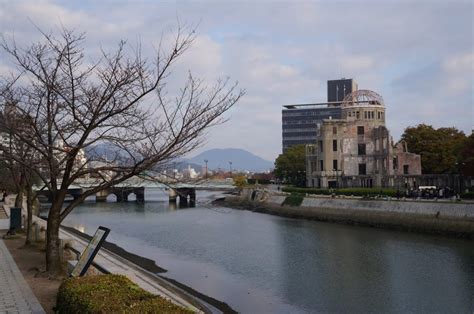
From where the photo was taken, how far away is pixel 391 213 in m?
45.6

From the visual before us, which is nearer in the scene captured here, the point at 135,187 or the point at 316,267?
the point at 135,187

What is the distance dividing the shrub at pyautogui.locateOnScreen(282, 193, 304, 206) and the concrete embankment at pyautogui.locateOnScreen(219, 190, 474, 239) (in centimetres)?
65

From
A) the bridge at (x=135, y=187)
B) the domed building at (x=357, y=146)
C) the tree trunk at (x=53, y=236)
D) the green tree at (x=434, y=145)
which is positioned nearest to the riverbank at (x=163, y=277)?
the bridge at (x=135, y=187)

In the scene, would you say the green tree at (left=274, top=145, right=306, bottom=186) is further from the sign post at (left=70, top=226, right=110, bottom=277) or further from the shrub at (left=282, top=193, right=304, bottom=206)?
the sign post at (left=70, top=226, right=110, bottom=277)

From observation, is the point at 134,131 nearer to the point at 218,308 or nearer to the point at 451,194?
the point at 218,308

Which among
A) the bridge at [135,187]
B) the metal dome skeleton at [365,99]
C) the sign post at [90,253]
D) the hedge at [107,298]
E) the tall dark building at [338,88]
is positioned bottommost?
the hedge at [107,298]

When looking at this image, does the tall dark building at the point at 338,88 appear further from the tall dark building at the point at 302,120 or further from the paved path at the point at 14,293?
the paved path at the point at 14,293

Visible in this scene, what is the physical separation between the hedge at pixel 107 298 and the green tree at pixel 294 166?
3159 inches

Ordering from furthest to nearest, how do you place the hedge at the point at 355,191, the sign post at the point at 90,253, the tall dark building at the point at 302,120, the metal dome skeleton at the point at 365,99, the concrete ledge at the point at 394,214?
the tall dark building at the point at 302,120, the metal dome skeleton at the point at 365,99, the hedge at the point at 355,191, the concrete ledge at the point at 394,214, the sign post at the point at 90,253

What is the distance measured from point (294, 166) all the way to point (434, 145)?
94.5ft

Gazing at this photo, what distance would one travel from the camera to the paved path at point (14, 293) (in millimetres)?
11036

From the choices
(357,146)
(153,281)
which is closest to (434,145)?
(357,146)

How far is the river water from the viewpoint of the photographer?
64.1 feet

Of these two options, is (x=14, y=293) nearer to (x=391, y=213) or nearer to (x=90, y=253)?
(x=90, y=253)
